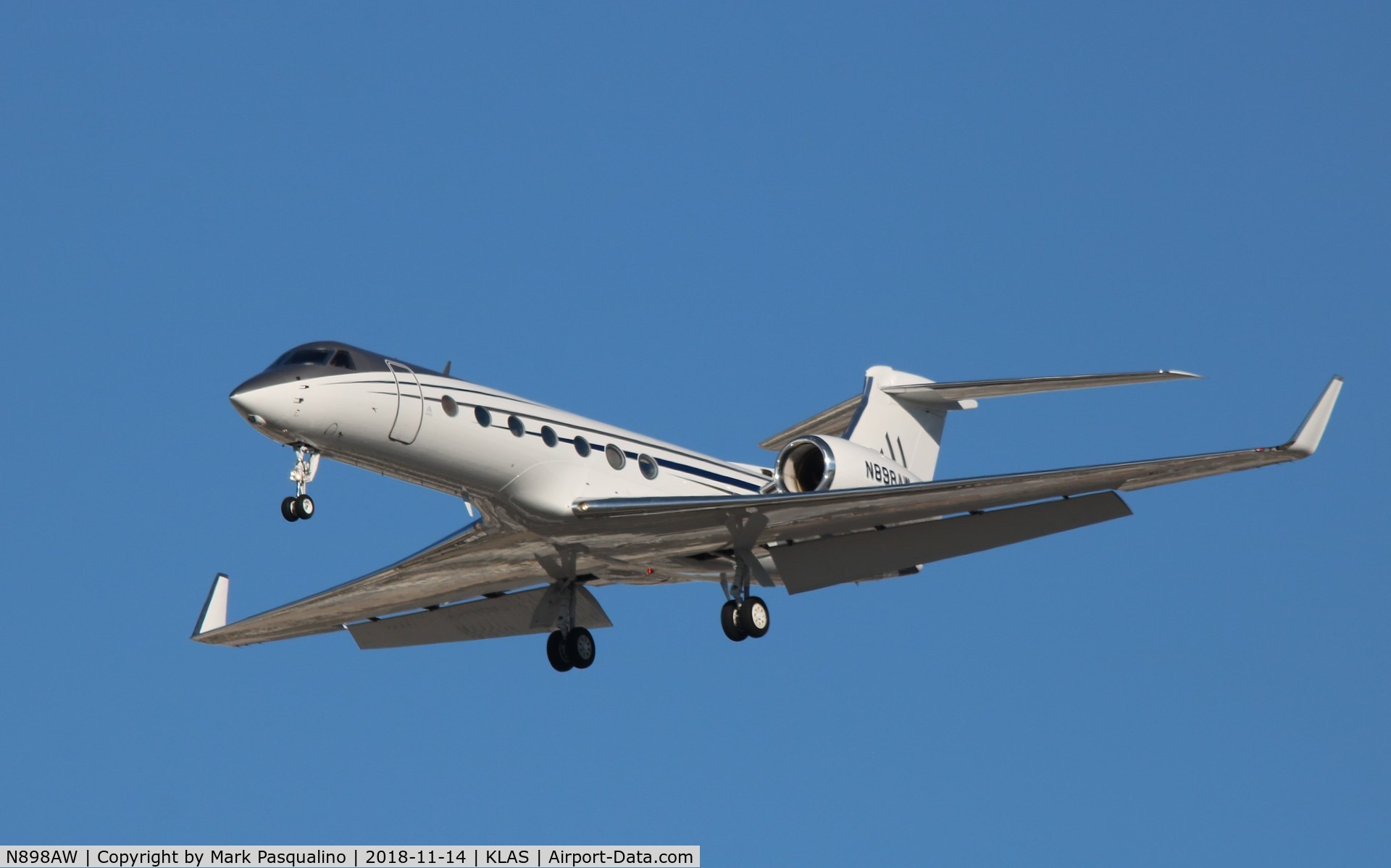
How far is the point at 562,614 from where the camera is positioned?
76.6 ft

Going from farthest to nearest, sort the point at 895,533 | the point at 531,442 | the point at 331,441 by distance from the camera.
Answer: the point at 895,533 < the point at 531,442 < the point at 331,441

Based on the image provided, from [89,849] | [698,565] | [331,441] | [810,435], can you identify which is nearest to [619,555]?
[698,565]

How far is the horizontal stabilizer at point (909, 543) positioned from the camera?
21703mm

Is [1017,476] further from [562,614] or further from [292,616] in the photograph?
[292,616]

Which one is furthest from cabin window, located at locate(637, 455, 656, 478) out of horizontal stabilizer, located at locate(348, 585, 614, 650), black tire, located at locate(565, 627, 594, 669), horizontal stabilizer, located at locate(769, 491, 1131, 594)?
horizontal stabilizer, located at locate(348, 585, 614, 650)

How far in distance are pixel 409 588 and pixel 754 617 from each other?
17.3ft

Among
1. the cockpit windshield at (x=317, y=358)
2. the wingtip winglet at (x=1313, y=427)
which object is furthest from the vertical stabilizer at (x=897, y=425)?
the cockpit windshield at (x=317, y=358)

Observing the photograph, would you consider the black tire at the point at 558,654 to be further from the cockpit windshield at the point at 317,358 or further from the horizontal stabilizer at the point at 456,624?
the cockpit windshield at the point at 317,358

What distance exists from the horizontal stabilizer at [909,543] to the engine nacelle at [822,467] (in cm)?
72

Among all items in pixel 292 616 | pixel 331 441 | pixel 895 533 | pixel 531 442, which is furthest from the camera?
pixel 292 616

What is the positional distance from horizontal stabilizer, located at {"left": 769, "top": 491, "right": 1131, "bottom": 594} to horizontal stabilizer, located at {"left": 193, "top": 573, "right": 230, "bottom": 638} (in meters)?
9.19

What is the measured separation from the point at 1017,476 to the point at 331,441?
301 inches

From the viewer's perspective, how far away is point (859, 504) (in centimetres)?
2120

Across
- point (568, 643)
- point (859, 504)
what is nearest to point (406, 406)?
point (568, 643)
